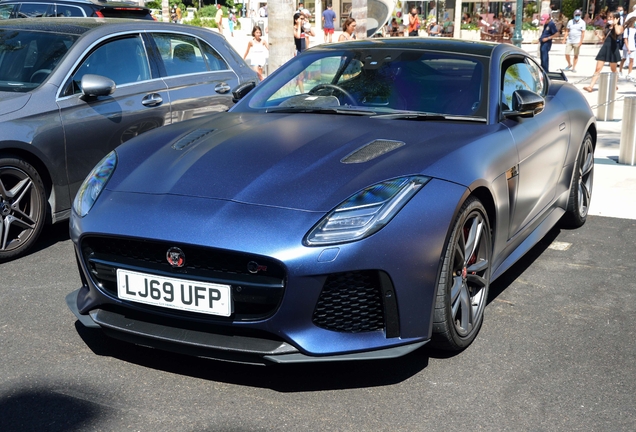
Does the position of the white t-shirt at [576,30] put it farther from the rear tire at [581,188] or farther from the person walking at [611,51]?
the rear tire at [581,188]

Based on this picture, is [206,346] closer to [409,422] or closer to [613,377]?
[409,422]

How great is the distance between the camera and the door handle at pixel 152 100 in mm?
6277

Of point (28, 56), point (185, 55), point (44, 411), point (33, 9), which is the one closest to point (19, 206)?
point (28, 56)

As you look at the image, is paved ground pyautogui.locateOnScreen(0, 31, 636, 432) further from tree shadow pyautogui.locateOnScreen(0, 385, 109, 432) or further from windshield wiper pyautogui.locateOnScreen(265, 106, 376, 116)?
windshield wiper pyautogui.locateOnScreen(265, 106, 376, 116)

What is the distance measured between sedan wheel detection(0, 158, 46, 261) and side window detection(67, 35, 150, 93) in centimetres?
84

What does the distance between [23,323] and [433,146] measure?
2305mm

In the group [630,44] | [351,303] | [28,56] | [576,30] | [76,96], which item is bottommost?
[351,303]

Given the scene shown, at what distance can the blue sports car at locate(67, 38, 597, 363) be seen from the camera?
3.15 meters

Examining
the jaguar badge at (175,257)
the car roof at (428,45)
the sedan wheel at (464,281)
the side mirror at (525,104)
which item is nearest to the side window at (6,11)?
the car roof at (428,45)

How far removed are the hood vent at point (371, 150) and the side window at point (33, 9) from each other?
9463mm

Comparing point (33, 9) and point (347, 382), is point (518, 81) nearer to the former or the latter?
point (347, 382)

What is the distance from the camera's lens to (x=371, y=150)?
12.3ft

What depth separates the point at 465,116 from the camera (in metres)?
4.35

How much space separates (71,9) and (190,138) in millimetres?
8407
